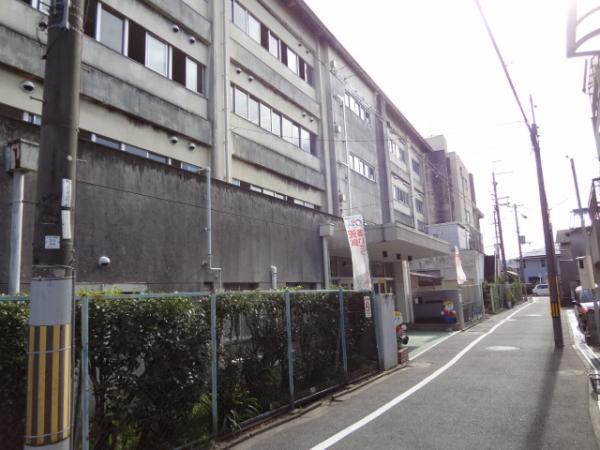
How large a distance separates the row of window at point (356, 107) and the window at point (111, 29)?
606 inches

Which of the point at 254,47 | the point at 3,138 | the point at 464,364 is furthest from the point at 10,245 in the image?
the point at 254,47

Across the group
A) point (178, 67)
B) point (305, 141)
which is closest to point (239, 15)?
point (178, 67)

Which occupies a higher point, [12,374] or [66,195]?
[66,195]

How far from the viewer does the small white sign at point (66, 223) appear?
13.3ft

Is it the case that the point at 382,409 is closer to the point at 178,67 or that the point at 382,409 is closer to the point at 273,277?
the point at 273,277

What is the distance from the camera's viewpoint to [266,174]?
58.4 ft

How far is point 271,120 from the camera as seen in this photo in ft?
62.0

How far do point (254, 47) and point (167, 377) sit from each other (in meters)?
15.5

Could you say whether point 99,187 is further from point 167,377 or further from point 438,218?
point 438,218

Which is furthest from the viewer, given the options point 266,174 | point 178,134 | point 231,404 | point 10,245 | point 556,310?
point 266,174

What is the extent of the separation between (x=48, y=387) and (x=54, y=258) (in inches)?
42.7

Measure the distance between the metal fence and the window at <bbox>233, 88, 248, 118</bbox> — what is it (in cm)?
940

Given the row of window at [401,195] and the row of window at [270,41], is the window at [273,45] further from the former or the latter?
the row of window at [401,195]

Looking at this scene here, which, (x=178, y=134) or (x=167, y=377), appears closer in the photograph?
Answer: (x=167, y=377)
